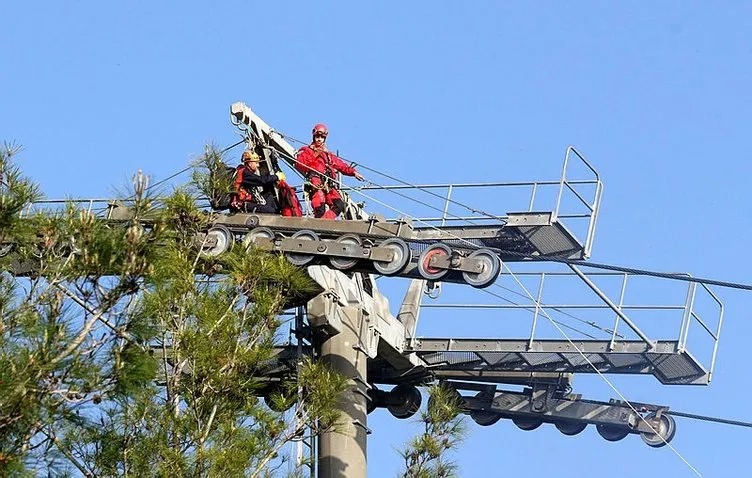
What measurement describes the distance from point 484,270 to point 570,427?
21.2 feet

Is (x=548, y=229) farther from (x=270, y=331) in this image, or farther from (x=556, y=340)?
(x=270, y=331)

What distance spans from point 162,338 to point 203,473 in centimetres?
118

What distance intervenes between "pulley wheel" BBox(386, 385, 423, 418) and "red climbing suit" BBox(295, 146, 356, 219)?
12.3ft

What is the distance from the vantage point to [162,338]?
46.9ft

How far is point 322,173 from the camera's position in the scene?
2208cm

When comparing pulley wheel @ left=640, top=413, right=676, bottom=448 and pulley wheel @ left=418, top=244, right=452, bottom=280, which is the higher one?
pulley wheel @ left=418, top=244, right=452, bottom=280

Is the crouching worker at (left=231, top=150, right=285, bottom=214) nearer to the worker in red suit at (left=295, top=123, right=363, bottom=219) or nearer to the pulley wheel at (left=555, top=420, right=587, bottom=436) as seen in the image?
the worker in red suit at (left=295, top=123, right=363, bottom=219)

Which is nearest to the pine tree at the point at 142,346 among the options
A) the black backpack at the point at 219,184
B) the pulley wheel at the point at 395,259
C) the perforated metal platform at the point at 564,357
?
the black backpack at the point at 219,184

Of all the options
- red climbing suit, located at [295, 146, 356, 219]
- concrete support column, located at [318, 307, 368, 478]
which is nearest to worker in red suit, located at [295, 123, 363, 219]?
red climbing suit, located at [295, 146, 356, 219]

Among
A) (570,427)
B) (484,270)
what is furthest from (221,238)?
(570,427)

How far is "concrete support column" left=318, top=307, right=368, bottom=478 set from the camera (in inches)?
853

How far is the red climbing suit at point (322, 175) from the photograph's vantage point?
21969 millimetres

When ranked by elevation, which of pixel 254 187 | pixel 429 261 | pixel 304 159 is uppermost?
pixel 304 159

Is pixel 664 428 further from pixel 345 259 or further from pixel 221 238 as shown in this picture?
pixel 221 238
